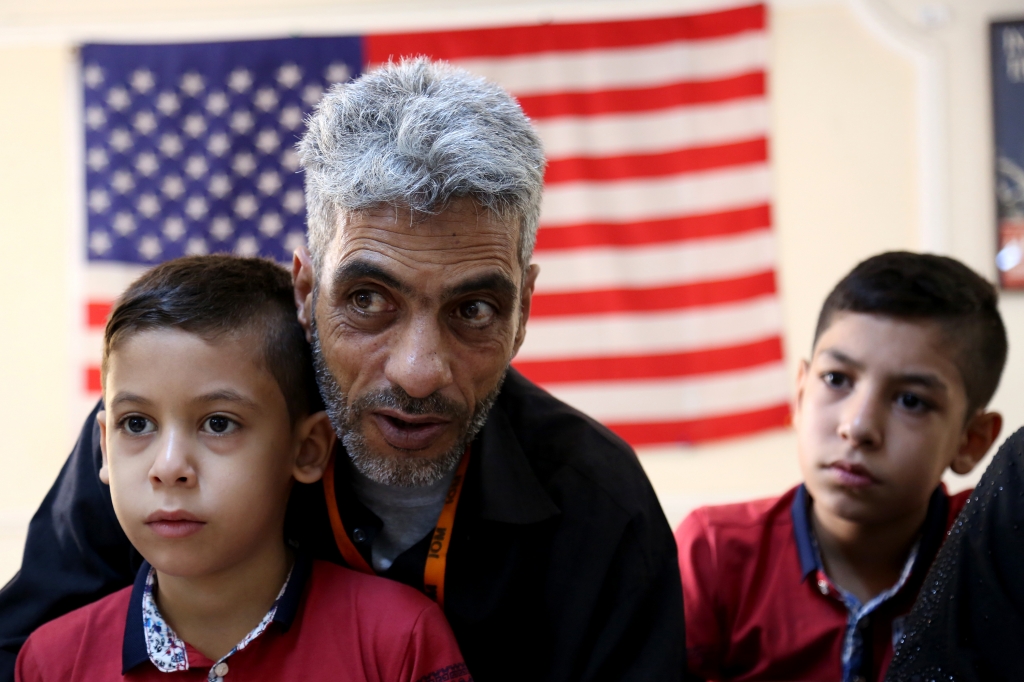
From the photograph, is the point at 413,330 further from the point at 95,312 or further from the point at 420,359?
the point at 95,312

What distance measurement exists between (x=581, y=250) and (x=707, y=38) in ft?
3.86

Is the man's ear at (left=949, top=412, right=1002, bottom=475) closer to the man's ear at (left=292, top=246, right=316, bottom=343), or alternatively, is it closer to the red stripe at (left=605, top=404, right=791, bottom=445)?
the man's ear at (left=292, top=246, right=316, bottom=343)

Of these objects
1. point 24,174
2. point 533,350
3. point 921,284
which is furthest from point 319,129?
point 24,174

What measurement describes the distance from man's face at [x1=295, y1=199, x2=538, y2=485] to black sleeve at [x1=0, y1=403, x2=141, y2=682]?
50 cm

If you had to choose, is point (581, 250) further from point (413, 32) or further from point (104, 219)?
point (104, 219)

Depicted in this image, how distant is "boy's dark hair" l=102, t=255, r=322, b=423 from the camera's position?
5.01 feet

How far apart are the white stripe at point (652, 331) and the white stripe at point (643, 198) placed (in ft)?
1.56

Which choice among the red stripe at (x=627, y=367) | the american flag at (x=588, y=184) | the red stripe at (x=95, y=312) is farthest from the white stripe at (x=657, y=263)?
the red stripe at (x=95, y=312)

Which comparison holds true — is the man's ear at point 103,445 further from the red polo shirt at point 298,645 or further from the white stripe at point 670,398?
the white stripe at point 670,398

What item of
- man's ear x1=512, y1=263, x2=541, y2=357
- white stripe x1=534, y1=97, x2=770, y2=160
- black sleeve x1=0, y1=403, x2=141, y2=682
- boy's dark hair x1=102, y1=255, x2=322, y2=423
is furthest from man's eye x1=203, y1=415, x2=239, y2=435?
white stripe x1=534, y1=97, x2=770, y2=160

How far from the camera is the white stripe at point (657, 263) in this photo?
4.41m

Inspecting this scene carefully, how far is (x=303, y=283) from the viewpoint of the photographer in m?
1.74

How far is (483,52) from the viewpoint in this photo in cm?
446

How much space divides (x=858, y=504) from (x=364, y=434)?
42.9 inches
